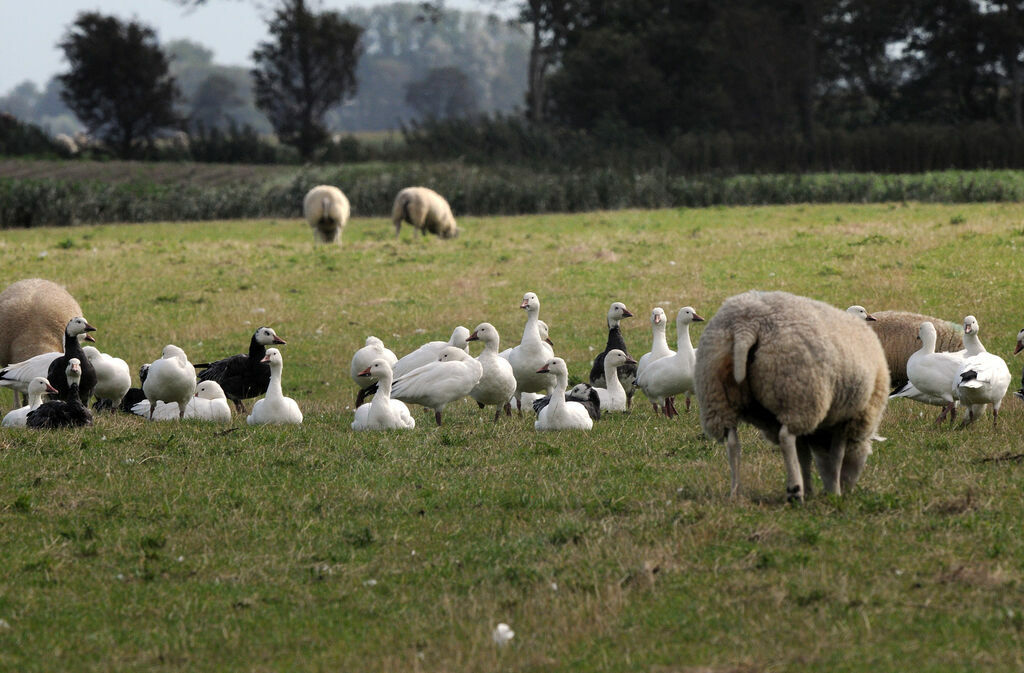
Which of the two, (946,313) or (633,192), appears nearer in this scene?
(946,313)

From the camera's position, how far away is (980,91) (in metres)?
61.5

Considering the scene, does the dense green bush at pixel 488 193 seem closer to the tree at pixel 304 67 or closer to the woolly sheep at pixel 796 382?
the tree at pixel 304 67

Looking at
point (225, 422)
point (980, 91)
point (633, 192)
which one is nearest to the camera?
point (225, 422)

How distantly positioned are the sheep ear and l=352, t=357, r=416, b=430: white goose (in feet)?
15.9

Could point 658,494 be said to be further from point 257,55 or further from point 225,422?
point 257,55

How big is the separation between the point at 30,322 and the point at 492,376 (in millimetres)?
6732

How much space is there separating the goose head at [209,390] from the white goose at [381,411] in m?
2.45

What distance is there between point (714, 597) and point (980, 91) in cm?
6070

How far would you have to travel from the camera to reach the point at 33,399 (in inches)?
514

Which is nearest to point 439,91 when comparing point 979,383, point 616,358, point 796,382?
point 616,358

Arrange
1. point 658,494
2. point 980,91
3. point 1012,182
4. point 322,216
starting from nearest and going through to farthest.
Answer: point 658,494, point 322,216, point 1012,182, point 980,91

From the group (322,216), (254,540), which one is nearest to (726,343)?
(254,540)

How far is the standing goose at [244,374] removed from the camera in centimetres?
1456

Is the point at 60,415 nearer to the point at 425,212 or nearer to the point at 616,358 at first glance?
the point at 616,358
